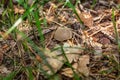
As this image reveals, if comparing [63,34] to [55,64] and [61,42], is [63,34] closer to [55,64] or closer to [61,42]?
[61,42]

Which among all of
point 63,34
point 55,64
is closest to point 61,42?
point 63,34

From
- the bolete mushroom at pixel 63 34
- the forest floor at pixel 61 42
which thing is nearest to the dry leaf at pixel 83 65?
the forest floor at pixel 61 42

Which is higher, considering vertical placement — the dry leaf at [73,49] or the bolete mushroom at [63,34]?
the bolete mushroom at [63,34]

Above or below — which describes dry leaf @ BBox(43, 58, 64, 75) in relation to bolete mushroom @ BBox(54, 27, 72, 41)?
below

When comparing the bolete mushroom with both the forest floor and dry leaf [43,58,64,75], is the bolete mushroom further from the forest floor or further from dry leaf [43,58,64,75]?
dry leaf [43,58,64,75]

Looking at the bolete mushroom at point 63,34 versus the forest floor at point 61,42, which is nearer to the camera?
the forest floor at point 61,42

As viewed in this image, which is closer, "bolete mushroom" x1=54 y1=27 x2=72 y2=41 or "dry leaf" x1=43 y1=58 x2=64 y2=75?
"dry leaf" x1=43 y1=58 x2=64 y2=75

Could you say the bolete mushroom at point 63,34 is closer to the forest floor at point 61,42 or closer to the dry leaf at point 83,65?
the forest floor at point 61,42

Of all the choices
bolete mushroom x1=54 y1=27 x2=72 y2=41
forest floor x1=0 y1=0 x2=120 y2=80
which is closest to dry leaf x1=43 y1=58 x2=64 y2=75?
forest floor x1=0 y1=0 x2=120 y2=80

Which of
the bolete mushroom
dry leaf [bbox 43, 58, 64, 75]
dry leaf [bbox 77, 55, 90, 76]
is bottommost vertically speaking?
dry leaf [bbox 77, 55, 90, 76]
